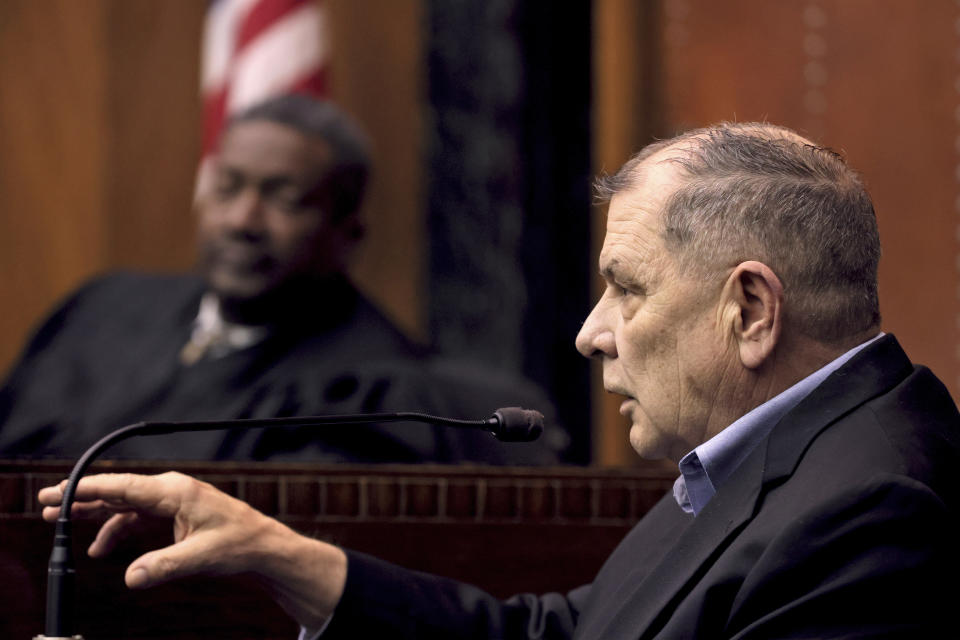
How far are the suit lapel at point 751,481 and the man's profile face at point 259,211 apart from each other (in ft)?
7.36

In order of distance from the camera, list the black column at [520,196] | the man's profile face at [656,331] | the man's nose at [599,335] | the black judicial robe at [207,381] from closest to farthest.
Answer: the man's profile face at [656,331] < the man's nose at [599,335] < the black judicial robe at [207,381] < the black column at [520,196]

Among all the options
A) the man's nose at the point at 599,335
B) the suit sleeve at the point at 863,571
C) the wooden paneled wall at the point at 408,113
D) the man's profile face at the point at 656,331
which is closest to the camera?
the suit sleeve at the point at 863,571

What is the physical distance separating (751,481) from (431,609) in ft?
1.78

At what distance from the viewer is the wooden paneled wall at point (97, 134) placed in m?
4.59

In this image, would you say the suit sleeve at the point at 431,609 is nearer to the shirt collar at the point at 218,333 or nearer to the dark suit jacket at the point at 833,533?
Result: the dark suit jacket at the point at 833,533

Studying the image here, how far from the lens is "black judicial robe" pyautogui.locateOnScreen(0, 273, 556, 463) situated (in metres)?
2.94

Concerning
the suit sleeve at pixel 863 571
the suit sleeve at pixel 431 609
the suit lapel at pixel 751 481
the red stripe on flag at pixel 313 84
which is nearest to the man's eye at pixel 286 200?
the red stripe on flag at pixel 313 84

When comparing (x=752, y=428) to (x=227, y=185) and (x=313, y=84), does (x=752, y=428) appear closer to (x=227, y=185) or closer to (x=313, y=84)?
(x=227, y=185)

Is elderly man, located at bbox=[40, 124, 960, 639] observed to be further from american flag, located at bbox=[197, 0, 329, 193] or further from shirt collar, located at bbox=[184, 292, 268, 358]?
american flag, located at bbox=[197, 0, 329, 193]

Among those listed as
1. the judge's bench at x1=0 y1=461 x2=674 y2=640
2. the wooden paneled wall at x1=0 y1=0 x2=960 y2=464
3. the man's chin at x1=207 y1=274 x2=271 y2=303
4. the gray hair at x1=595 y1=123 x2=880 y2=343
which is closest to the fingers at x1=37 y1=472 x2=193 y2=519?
the judge's bench at x1=0 y1=461 x2=674 y2=640

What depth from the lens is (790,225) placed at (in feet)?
4.79

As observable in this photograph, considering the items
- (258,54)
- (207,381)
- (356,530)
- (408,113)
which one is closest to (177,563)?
(356,530)

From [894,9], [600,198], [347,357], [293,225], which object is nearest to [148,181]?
[293,225]

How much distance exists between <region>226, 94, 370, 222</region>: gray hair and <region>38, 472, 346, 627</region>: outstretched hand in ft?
6.78
